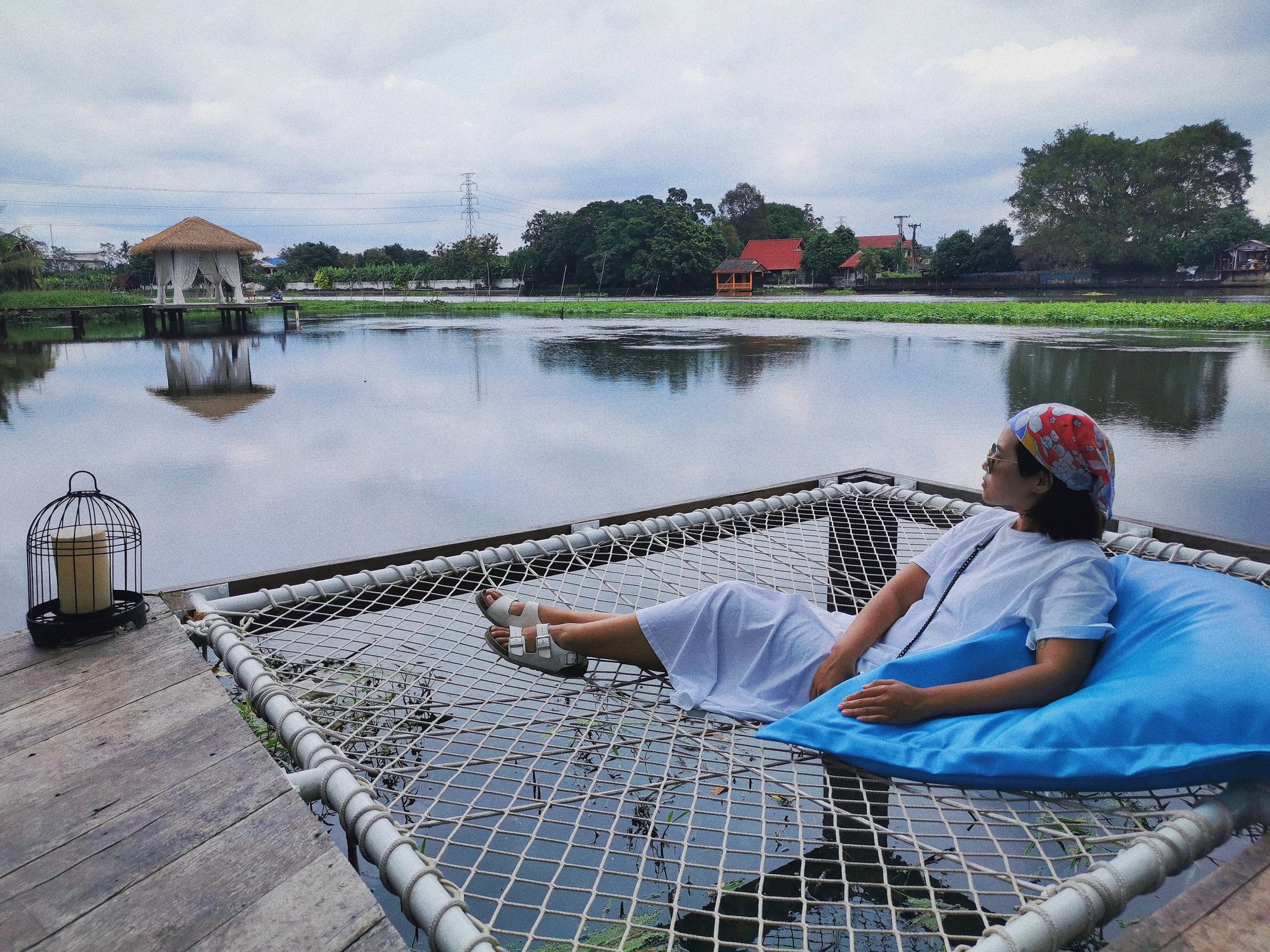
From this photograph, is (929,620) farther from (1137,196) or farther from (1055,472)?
(1137,196)

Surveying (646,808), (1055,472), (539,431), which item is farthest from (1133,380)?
(1055,472)

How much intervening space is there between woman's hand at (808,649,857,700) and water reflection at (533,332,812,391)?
6.52 meters

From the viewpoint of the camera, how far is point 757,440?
5.80 metres

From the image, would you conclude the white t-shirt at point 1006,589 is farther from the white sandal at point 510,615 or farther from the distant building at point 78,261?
the distant building at point 78,261

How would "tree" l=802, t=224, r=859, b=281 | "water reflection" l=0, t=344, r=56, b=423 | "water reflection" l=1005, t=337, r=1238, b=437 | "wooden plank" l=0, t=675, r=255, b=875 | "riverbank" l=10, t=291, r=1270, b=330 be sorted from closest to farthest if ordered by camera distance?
"wooden plank" l=0, t=675, r=255, b=875
"water reflection" l=1005, t=337, r=1238, b=437
"water reflection" l=0, t=344, r=56, b=423
"riverbank" l=10, t=291, r=1270, b=330
"tree" l=802, t=224, r=859, b=281

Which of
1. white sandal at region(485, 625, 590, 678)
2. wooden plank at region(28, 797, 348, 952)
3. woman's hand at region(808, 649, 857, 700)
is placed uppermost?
wooden plank at region(28, 797, 348, 952)

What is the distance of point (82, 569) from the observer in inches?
59.2

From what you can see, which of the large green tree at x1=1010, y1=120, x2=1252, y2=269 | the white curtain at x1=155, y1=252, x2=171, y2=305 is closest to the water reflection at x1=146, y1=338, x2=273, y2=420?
the white curtain at x1=155, y1=252, x2=171, y2=305

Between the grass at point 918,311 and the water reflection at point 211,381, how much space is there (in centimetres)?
1053

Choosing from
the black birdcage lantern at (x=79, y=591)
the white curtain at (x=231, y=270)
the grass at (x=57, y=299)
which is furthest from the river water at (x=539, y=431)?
the grass at (x=57, y=299)

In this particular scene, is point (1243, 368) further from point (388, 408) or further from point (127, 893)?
point (127, 893)

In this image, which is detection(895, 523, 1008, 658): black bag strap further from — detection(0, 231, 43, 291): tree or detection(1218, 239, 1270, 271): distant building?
detection(1218, 239, 1270, 271): distant building

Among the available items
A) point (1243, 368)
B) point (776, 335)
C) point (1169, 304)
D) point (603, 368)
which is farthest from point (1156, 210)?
point (603, 368)

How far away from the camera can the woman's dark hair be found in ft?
4.42
